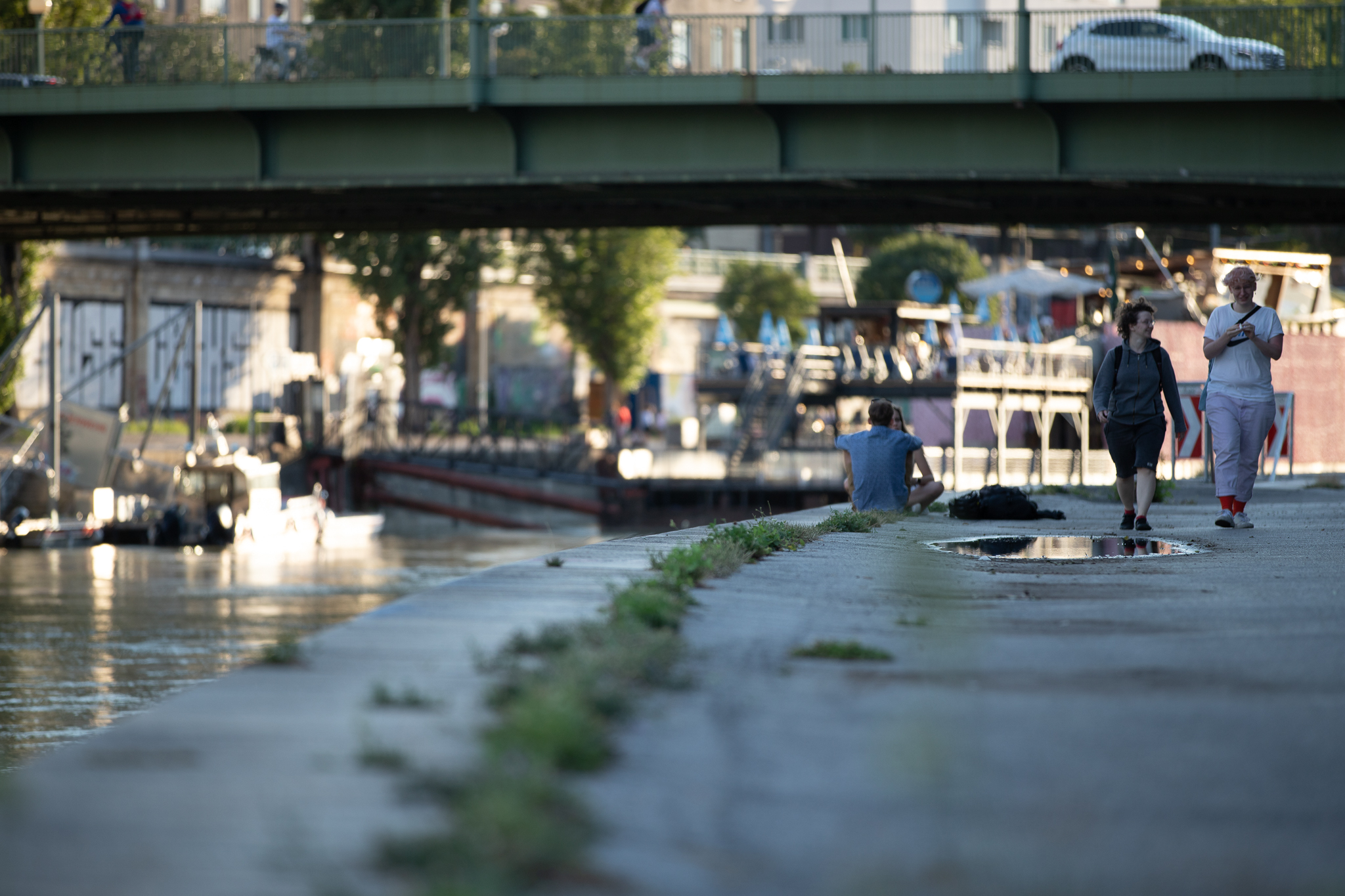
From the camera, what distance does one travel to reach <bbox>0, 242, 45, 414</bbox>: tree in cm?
3853

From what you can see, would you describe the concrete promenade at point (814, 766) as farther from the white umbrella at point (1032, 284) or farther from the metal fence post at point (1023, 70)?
the white umbrella at point (1032, 284)

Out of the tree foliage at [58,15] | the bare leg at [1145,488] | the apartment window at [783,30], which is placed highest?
the tree foliage at [58,15]

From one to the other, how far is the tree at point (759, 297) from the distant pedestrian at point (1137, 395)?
5836 centimetres

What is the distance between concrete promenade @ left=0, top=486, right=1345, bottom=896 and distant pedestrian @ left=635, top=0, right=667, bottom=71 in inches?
727

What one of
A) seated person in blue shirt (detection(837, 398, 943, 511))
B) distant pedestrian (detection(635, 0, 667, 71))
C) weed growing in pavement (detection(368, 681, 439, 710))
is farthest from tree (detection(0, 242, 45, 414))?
weed growing in pavement (detection(368, 681, 439, 710))

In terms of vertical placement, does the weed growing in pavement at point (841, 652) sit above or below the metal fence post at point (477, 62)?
below

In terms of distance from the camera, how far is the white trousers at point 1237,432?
39.2 feet

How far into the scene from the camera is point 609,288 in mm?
59719

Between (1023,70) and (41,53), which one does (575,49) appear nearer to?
(1023,70)

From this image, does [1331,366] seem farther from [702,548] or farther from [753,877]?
[753,877]

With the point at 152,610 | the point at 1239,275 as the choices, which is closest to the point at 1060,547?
the point at 1239,275

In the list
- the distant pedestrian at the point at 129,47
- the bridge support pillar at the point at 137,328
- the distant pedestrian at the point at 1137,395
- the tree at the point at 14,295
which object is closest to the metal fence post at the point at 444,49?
the distant pedestrian at the point at 129,47

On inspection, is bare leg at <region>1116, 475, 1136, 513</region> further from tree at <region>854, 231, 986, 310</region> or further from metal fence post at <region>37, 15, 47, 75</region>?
tree at <region>854, 231, 986, 310</region>

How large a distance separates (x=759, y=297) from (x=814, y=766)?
68553mm
